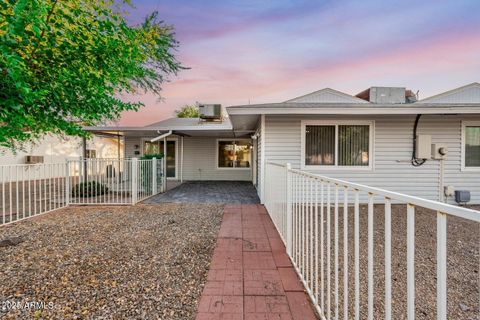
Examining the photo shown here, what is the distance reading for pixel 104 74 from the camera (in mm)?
3688

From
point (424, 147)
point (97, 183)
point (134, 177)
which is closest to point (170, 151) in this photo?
point (97, 183)

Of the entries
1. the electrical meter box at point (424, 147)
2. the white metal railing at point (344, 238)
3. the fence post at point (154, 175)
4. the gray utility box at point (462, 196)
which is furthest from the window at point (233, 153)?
the white metal railing at point (344, 238)

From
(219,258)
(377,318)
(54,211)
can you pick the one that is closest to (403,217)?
(377,318)

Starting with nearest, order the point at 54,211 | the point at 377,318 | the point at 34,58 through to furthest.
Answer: the point at 377,318 < the point at 34,58 < the point at 54,211

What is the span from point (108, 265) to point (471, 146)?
9.35 m

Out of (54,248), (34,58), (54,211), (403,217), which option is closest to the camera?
(34,58)

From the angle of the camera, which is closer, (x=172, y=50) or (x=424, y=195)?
(x=424, y=195)

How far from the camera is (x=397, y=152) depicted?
657 cm

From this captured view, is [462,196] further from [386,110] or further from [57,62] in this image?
[57,62]

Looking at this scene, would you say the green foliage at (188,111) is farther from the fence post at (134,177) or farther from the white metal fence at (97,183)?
the fence post at (134,177)

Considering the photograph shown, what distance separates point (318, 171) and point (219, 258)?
430cm

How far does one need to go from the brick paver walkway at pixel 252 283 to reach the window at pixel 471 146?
6579 millimetres

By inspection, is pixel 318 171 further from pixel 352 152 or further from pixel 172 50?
pixel 172 50

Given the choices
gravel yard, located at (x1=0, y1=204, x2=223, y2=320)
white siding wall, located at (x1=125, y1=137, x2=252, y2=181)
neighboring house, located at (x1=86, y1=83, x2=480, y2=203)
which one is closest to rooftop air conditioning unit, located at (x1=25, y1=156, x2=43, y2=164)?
white siding wall, located at (x1=125, y1=137, x2=252, y2=181)
